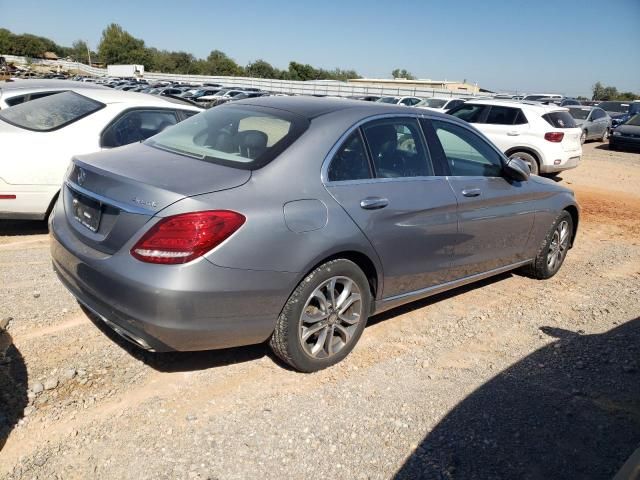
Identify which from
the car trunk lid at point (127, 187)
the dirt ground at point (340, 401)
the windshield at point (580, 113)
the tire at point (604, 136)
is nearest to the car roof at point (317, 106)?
the car trunk lid at point (127, 187)

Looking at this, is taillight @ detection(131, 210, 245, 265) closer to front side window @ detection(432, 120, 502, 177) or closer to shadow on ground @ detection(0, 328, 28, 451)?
shadow on ground @ detection(0, 328, 28, 451)

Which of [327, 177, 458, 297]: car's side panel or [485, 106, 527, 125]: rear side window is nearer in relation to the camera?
[327, 177, 458, 297]: car's side panel

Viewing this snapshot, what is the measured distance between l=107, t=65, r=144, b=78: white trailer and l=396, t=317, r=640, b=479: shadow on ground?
79527 millimetres

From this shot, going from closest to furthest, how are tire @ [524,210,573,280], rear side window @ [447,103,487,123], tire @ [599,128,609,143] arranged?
tire @ [524,210,573,280], rear side window @ [447,103,487,123], tire @ [599,128,609,143]

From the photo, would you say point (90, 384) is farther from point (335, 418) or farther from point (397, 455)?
point (397, 455)

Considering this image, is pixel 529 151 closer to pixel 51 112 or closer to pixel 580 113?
pixel 51 112

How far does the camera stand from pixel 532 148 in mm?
11562

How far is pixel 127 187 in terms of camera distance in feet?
Answer: 9.51

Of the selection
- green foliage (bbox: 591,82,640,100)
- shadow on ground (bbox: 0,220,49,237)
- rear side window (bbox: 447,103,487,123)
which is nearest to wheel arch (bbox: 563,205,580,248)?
shadow on ground (bbox: 0,220,49,237)

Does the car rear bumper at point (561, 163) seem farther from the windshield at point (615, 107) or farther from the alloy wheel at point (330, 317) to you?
the windshield at point (615, 107)

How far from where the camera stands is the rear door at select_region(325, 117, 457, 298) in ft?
Answer: 11.2

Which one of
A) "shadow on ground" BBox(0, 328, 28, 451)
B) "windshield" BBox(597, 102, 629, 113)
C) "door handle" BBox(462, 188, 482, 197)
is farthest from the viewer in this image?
"windshield" BBox(597, 102, 629, 113)

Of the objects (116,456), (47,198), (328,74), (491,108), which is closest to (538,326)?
(116,456)

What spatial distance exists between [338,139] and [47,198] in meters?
3.36
